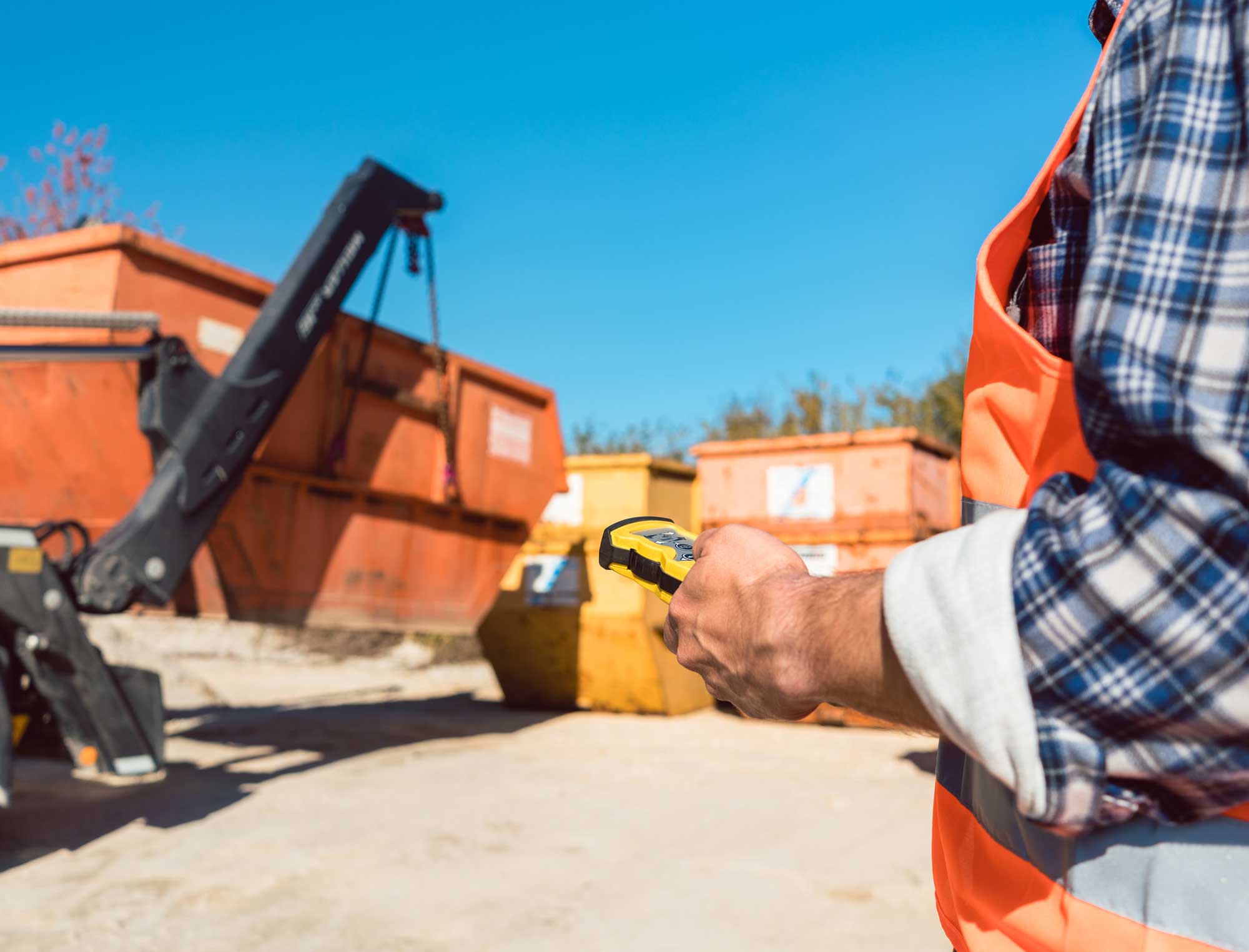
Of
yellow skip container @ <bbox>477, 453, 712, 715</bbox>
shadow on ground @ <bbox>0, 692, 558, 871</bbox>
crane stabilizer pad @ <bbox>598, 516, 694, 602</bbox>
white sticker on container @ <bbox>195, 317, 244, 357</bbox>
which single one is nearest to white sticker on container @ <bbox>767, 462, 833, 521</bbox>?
yellow skip container @ <bbox>477, 453, 712, 715</bbox>

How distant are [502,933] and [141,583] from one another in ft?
7.90

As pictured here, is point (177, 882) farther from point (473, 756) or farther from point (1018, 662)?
point (1018, 662)

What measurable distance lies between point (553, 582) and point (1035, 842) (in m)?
7.49

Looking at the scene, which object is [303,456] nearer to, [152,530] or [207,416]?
[207,416]

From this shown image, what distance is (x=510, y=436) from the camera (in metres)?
7.08

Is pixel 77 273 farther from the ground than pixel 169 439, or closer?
farther from the ground

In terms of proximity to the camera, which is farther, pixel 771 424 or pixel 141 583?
pixel 771 424

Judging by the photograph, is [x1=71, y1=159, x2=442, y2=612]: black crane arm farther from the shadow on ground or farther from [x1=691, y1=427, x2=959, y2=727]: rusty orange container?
[x1=691, y1=427, x2=959, y2=727]: rusty orange container

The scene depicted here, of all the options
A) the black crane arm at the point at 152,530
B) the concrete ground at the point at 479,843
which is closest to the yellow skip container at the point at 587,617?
the concrete ground at the point at 479,843

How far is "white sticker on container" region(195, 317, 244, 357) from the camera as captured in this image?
16.4 ft

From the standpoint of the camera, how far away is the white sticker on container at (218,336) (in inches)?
197

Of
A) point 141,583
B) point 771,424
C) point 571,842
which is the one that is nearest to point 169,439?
point 141,583

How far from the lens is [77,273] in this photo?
4668mm

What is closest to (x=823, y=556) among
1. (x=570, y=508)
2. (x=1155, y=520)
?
(x=570, y=508)
